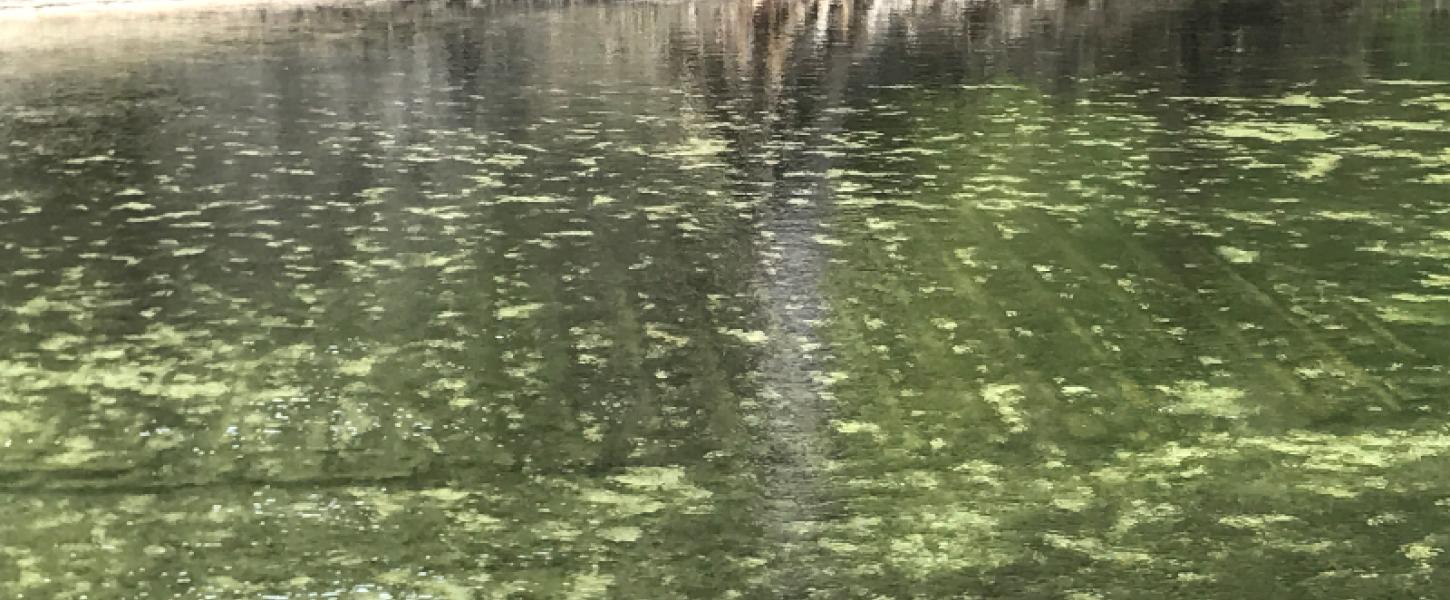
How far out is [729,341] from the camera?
1.61m

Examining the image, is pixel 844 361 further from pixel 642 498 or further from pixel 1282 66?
pixel 1282 66

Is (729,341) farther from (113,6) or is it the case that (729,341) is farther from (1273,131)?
(113,6)

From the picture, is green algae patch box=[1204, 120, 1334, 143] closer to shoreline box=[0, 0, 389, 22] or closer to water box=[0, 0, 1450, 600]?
water box=[0, 0, 1450, 600]

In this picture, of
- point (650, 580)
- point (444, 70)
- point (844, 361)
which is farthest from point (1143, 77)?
point (650, 580)

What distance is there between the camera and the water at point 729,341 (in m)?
1.15

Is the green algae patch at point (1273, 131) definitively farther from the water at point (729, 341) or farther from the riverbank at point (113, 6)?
the riverbank at point (113, 6)

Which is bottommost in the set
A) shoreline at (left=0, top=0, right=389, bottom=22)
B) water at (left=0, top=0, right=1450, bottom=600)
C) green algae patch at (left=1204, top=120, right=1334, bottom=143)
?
water at (left=0, top=0, right=1450, bottom=600)

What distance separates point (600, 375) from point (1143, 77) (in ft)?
6.97

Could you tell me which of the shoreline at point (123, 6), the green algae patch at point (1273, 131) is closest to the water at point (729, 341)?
the green algae patch at point (1273, 131)

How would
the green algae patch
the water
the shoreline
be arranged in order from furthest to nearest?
the shoreline
the green algae patch
the water

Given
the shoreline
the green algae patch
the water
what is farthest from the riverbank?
the green algae patch

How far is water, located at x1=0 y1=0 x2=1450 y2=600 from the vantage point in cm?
115

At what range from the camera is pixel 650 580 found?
110 centimetres

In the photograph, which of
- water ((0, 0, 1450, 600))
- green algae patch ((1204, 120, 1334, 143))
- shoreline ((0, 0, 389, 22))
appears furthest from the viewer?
shoreline ((0, 0, 389, 22))
